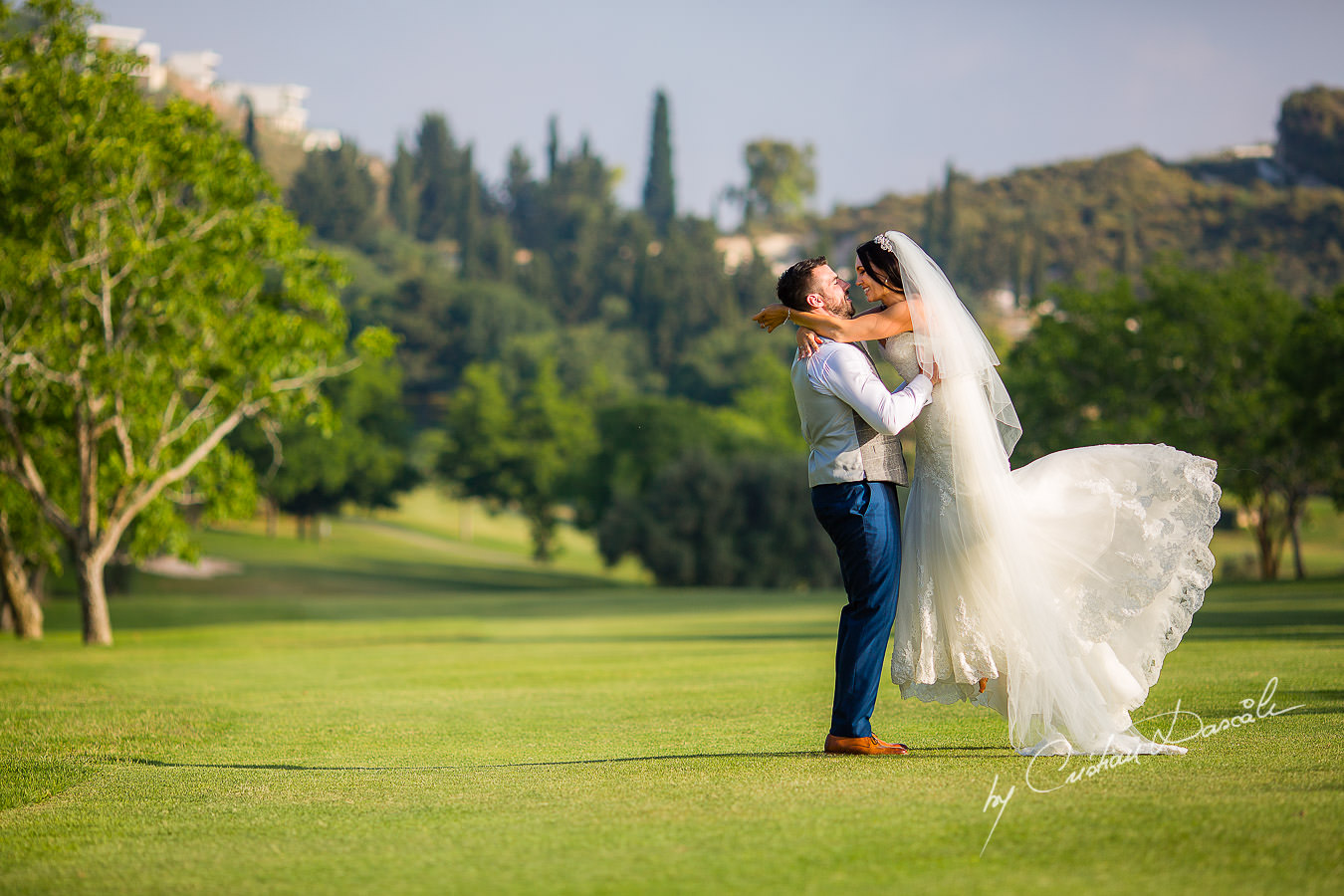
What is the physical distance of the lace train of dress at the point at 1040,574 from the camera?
6930mm

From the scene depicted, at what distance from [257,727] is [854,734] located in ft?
17.5

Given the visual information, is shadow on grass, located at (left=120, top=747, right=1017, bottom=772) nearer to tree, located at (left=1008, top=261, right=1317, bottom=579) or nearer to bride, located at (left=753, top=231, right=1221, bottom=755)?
bride, located at (left=753, top=231, right=1221, bottom=755)

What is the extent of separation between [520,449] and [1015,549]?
270 ft

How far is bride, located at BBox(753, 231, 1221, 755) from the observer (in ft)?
22.8

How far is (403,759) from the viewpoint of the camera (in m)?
7.93

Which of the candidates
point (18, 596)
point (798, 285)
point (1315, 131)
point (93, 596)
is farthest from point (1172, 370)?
point (1315, 131)

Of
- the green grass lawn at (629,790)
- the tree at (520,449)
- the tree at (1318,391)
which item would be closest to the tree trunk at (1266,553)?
the tree at (1318,391)

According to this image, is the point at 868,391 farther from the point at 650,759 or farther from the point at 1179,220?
the point at 1179,220

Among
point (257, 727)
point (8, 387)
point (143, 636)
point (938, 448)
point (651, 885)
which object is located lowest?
point (143, 636)

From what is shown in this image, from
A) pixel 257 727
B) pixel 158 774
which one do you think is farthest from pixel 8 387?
pixel 158 774

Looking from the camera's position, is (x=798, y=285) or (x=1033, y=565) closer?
(x=1033, y=565)

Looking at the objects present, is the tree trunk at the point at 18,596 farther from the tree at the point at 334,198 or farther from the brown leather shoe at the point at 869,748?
the tree at the point at 334,198

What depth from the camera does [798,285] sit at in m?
7.34

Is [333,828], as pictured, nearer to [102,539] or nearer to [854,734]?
[854,734]
